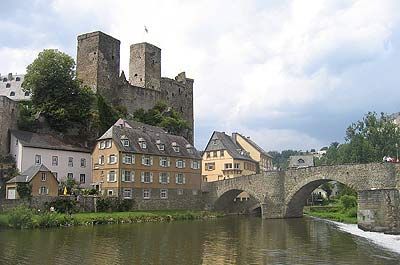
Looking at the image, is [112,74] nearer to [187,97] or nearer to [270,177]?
[187,97]

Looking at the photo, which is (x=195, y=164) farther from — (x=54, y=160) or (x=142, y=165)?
(x=54, y=160)

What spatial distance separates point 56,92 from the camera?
6412 centimetres

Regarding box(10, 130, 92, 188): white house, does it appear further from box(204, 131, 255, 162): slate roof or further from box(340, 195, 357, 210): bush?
box(340, 195, 357, 210): bush

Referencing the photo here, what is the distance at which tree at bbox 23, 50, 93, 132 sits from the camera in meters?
63.1

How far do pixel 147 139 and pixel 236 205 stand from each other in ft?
55.1

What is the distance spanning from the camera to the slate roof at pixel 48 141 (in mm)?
54706

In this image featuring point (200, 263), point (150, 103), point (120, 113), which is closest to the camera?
point (200, 263)

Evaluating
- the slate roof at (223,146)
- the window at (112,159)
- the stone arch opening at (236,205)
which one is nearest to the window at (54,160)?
the window at (112,159)

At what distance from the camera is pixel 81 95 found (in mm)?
65562

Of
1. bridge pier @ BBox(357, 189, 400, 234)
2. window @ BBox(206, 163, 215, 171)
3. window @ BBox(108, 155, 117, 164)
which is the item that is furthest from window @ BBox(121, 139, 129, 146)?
bridge pier @ BBox(357, 189, 400, 234)

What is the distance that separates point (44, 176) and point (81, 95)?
2069 cm

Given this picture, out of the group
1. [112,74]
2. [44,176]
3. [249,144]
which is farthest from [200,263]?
[249,144]

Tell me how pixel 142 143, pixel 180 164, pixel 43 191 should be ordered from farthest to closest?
pixel 180 164
pixel 142 143
pixel 43 191

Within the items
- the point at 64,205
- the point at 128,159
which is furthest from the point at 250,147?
the point at 64,205
